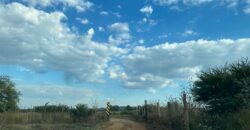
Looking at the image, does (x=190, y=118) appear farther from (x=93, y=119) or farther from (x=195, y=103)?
(x=93, y=119)

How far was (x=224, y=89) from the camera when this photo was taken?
27.2 metres

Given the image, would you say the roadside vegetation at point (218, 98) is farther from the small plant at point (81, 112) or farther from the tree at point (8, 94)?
the tree at point (8, 94)

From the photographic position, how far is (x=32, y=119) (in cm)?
4591

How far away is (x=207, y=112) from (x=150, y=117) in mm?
15651

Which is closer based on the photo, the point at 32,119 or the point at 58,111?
the point at 32,119

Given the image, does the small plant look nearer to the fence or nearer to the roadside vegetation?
the fence

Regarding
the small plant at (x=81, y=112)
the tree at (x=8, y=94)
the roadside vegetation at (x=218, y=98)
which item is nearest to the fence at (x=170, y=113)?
the roadside vegetation at (x=218, y=98)

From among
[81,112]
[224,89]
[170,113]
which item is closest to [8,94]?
[81,112]

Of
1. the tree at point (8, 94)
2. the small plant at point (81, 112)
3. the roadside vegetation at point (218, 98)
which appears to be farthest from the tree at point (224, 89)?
the tree at point (8, 94)

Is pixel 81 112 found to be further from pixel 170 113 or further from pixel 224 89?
pixel 224 89

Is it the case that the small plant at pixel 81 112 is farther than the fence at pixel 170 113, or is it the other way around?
the small plant at pixel 81 112

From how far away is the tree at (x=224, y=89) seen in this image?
2527cm

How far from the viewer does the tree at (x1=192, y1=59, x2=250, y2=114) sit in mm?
25266

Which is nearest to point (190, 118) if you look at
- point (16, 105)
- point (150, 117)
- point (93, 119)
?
point (150, 117)
